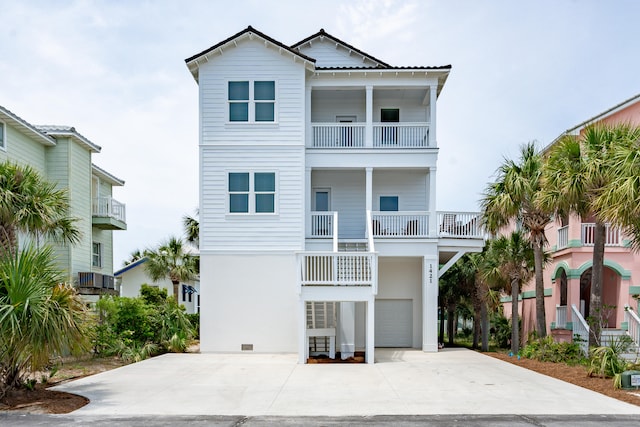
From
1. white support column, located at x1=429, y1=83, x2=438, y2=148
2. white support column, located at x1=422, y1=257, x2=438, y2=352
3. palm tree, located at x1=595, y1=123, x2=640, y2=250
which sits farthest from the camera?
white support column, located at x1=429, y1=83, x2=438, y2=148

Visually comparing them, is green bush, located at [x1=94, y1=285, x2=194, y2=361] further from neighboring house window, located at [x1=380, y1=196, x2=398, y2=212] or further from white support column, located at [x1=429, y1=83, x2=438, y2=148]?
white support column, located at [x1=429, y1=83, x2=438, y2=148]

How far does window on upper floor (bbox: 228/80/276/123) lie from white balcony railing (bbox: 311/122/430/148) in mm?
1824

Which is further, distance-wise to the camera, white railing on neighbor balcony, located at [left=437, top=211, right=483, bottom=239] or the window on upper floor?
the window on upper floor

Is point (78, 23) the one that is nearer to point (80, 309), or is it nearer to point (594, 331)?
point (80, 309)

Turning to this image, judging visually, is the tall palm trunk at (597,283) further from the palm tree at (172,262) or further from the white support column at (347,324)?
the palm tree at (172,262)

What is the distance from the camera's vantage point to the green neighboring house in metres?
21.0

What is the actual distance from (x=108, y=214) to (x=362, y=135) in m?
13.7

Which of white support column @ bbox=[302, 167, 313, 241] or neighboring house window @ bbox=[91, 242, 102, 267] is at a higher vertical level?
white support column @ bbox=[302, 167, 313, 241]

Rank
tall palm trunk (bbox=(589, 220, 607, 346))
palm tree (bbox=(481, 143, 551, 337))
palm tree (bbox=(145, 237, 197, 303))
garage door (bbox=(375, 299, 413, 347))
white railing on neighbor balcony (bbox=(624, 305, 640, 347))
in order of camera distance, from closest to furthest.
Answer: tall palm trunk (bbox=(589, 220, 607, 346))
white railing on neighbor balcony (bbox=(624, 305, 640, 347))
palm tree (bbox=(481, 143, 551, 337))
garage door (bbox=(375, 299, 413, 347))
palm tree (bbox=(145, 237, 197, 303))

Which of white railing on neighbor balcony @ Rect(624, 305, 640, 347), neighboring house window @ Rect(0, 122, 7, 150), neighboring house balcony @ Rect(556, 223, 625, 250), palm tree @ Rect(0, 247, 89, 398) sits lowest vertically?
white railing on neighbor balcony @ Rect(624, 305, 640, 347)

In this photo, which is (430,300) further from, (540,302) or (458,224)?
(540,302)

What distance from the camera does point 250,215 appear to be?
20781mm

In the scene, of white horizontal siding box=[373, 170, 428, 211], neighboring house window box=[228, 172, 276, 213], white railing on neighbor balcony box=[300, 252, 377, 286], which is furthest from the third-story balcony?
white railing on neighbor balcony box=[300, 252, 377, 286]

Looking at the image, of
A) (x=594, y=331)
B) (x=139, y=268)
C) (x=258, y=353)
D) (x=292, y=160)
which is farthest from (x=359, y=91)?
(x=139, y=268)
